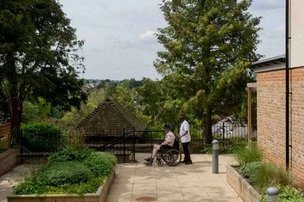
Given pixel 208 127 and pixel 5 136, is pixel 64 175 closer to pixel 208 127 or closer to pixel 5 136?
pixel 5 136

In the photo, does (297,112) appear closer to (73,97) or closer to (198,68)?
(198,68)

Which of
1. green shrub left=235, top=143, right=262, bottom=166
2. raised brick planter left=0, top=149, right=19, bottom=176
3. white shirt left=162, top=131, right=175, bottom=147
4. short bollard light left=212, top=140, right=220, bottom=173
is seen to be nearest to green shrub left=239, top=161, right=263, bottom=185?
green shrub left=235, top=143, right=262, bottom=166

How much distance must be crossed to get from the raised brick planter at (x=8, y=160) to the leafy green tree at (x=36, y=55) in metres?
2.48

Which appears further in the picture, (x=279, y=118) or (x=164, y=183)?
A: (x=164, y=183)

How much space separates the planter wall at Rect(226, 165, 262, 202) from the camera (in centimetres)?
986

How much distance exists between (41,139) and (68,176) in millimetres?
8778

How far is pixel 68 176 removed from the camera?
11.0 m

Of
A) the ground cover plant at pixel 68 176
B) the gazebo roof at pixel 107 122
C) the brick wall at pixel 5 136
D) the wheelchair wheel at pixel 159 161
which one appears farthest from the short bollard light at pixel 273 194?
the gazebo roof at pixel 107 122

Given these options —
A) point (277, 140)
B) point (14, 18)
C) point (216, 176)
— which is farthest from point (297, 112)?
point (14, 18)

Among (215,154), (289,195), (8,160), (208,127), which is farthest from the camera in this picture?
(208,127)

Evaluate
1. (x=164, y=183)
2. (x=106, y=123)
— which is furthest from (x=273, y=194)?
(x=106, y=123)

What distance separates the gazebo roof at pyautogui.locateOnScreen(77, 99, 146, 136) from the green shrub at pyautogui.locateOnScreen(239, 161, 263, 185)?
431 inches

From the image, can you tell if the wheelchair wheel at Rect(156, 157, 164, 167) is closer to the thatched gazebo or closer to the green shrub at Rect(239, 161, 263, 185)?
the green shrub at Rect(239, 161, 263, 185)

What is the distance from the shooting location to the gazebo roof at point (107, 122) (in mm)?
23153
